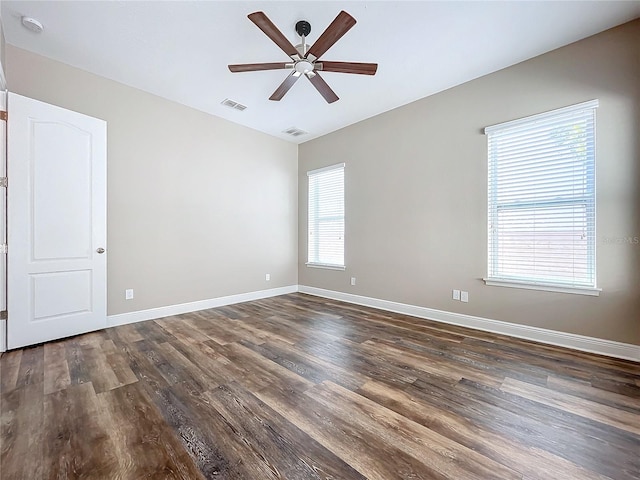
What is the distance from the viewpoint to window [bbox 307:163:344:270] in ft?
16.4

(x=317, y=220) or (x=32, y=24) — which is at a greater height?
(x=32, y=24)

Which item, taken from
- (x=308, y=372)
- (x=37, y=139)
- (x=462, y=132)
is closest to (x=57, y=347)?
(x=37, y=139)

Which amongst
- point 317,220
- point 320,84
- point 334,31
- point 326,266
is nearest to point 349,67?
point 320,84

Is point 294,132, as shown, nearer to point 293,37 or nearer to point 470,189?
point 293,37

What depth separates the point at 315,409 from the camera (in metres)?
1.81

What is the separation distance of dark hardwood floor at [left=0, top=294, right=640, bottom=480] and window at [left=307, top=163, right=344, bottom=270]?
225cm

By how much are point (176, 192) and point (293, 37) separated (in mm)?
2609

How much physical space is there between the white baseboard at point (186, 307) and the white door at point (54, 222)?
0.24 meters

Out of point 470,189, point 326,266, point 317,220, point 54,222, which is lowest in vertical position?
point 326,266

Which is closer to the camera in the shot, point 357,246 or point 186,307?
point 186,307

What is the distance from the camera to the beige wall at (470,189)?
253cm

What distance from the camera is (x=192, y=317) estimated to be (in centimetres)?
388

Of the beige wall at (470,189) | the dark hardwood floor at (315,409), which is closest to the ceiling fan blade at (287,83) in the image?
the beige wall at (470,189)

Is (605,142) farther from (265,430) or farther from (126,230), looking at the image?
(126,230)
